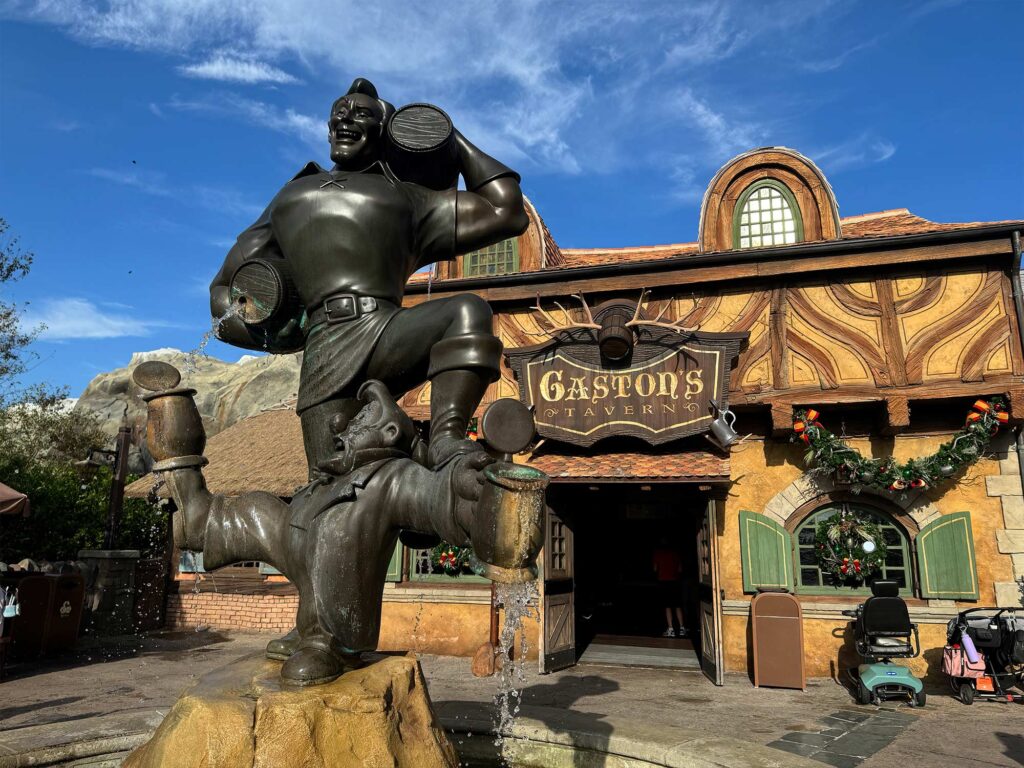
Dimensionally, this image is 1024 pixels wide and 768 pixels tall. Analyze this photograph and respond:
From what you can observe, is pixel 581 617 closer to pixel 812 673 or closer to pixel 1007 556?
pixel 812 673

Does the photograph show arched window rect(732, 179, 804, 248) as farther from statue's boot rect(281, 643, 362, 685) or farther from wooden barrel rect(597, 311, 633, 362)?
statue's boot rect(281, 643, 362, 685)

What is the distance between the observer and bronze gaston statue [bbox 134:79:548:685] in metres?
2.44

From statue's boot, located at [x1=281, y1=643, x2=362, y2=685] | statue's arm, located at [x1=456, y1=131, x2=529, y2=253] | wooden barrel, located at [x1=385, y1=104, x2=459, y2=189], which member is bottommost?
statue's boot, located at [x1=281, y1=643, x2=362, y2=685]

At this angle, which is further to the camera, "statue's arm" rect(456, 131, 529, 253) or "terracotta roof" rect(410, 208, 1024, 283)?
"terracotta roof" rect(410, 208, 1024, 283)

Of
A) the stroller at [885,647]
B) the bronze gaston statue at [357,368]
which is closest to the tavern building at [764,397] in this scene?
the stroller at [885,647]

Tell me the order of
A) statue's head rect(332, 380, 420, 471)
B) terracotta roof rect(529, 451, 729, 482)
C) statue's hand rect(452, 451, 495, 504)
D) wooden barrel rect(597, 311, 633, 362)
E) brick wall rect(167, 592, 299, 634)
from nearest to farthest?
statue's hand rect(452, 451, 495, 504)
statue's head rect(332, 380, 420, 471)
terracotta roof rect(529, 451, 729, 482)
wooden barrel rect(597, 311, 633, 362)
brick wall rect(167, 592, 299, 634)

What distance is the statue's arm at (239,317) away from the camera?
3.04m

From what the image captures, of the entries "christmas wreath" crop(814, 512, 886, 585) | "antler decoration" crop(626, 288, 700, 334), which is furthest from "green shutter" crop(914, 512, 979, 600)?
"antler decoration" crop(626, 288, 700, 334)

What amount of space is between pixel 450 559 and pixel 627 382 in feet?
11.8

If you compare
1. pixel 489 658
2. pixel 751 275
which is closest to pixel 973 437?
pixel 751 275

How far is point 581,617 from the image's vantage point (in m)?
11.9

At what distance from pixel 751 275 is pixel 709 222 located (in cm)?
140

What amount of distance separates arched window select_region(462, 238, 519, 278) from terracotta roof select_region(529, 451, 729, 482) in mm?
3381

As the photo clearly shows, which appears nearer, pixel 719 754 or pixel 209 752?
pixel 209 752
